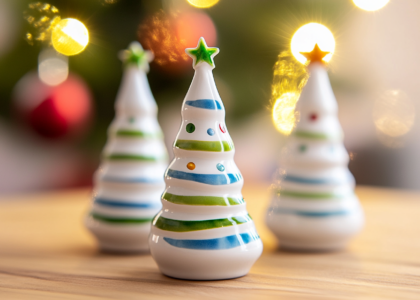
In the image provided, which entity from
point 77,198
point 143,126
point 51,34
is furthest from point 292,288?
point 77,198

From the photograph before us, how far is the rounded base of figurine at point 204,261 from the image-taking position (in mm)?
862

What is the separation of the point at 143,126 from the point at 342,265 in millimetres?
588

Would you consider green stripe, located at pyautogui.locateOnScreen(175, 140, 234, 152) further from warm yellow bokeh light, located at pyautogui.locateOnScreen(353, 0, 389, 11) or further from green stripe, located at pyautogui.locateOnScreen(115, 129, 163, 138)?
warm yellow bokeh light, located at pyautogui.locateOnScreen(353, 0, 389, 11)

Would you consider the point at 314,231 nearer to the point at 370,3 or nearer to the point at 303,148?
the point at 303,148

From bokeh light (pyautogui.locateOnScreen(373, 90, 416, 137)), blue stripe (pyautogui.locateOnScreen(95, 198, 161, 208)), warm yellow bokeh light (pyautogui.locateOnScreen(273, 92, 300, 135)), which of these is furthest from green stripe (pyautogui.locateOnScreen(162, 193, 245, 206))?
bokeh light (pyautogui.locateOnScreen(373, 90, 416, 137))

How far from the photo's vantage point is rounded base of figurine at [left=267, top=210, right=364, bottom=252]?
1184 millimetres

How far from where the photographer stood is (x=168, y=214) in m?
0.91

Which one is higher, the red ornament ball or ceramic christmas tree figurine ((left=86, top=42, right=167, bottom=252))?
the red ornament ball

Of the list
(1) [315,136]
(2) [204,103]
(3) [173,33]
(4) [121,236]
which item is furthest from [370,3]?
(4) [121,236]

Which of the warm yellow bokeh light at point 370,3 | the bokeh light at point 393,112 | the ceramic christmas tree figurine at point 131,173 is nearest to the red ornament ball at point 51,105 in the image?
the ceramic christmas tree figurine at point 131,173

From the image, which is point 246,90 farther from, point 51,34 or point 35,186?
point 35,186

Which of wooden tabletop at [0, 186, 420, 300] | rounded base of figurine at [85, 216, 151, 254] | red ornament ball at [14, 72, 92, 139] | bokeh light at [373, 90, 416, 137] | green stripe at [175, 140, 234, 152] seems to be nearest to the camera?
wooden tabletop at [0, 186, 420, 300]

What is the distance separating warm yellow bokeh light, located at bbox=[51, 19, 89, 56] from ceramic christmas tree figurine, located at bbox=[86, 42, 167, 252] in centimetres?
31

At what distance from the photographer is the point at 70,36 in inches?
60.4
